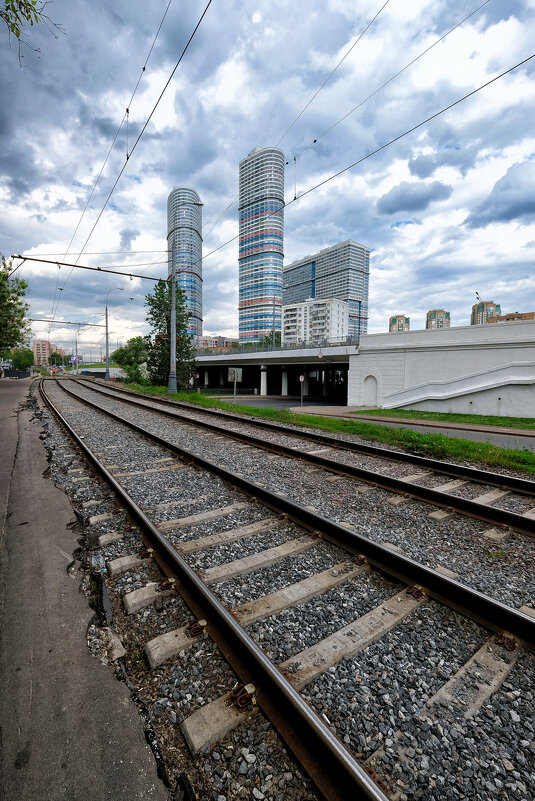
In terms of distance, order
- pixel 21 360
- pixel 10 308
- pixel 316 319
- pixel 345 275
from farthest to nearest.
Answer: pixel 345 275
pixel 316 319
pixel 21 360
pixel 10 308

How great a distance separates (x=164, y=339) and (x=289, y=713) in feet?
112

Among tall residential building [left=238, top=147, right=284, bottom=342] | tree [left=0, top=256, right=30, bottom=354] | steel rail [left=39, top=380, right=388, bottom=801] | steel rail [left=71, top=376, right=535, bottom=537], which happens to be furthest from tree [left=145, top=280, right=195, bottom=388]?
tall residential building [left=238, top=147, right=284, bottom=342]

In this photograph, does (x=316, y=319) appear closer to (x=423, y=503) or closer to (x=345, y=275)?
(x=345, y=275)

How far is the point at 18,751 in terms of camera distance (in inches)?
74.6

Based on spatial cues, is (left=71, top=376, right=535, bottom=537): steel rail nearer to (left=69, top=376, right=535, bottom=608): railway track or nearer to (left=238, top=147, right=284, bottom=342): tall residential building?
(left=69, top=376, right=535, bottom=608): railway track

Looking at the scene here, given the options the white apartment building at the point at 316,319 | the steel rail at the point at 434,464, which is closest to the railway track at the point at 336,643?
the steel rail at the point at 434,464

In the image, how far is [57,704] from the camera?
7.15 feet

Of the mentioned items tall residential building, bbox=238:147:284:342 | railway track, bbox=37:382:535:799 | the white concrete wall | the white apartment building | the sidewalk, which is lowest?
the sidewalk

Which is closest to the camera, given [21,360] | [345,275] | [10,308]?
[10,308]

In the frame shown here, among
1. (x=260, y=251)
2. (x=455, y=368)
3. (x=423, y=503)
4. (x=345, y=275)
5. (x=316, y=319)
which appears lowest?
(x=423, y=503)

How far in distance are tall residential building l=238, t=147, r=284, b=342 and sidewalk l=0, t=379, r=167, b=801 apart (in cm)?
10767

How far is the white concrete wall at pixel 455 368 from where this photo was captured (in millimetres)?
18609

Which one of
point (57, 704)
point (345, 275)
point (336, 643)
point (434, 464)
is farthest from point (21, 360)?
point (345, 275)

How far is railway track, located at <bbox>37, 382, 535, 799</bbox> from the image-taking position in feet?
5.99
